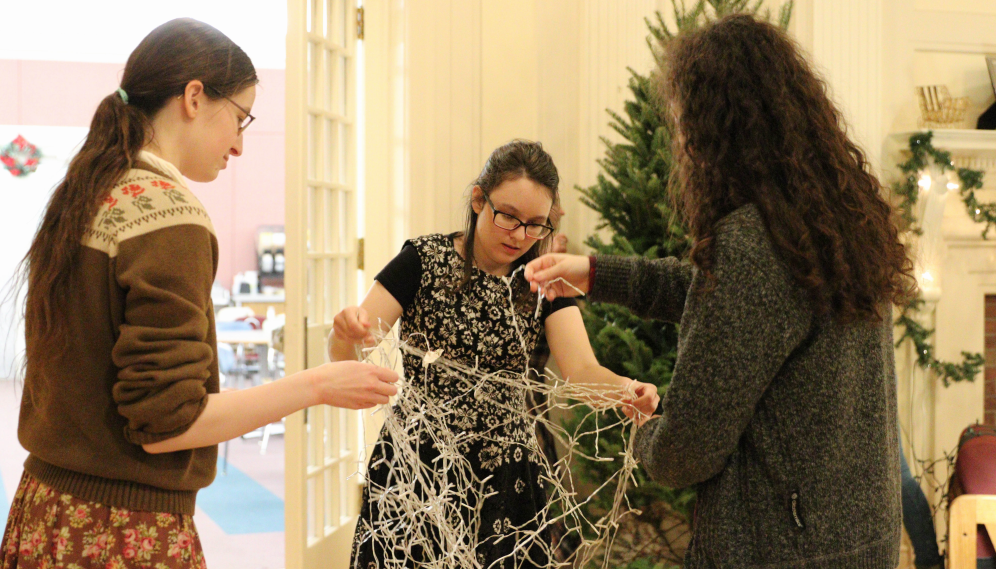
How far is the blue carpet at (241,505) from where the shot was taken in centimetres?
441

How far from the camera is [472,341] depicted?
1729 millimetres

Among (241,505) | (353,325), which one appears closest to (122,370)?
(353,325)

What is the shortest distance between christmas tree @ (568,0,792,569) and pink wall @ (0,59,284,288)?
7.24m

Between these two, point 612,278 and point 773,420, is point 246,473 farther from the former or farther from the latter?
point 773,420

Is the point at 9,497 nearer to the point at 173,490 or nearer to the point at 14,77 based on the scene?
the point at 173,490

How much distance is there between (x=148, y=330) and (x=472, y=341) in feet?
2.85

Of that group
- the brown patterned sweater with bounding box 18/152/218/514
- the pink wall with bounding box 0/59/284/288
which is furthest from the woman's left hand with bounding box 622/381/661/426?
the pink wall with bounding box 0/59/284/288

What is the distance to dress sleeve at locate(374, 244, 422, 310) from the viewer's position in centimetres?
174

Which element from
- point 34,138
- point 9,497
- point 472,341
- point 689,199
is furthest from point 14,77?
point 689,199

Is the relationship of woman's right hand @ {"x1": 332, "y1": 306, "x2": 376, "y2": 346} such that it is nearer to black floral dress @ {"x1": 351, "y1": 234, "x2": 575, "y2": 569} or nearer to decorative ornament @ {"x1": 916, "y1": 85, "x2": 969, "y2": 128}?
black floral dress @ {"x1": 351, "y1": 234, "x2": 575, "y2": 569}

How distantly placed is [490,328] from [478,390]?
0.15 metres

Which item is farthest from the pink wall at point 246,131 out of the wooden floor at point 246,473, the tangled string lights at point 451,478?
the tangled string lights at point 451,478

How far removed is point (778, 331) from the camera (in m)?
0.99

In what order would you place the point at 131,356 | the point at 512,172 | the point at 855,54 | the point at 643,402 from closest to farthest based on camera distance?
1. the point at 131,356
2. the point at 643,402
3. the point at 512,172
4. the point at 855,54
